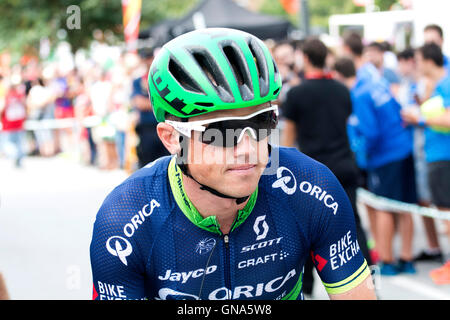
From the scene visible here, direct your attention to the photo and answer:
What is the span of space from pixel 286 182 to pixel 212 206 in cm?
28

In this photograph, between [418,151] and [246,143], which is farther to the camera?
[418,151]

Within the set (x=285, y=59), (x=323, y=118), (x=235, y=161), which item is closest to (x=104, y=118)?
(x=285, y=59)

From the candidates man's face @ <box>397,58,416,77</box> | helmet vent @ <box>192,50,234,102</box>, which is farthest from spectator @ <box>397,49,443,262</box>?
helmet vent @ <box>192,50,234,102</box>

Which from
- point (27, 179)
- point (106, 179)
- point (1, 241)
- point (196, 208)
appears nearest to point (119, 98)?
point (106, 179)

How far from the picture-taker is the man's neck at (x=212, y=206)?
216 centimetres

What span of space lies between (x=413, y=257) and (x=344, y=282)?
4.94m

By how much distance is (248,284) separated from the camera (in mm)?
2213

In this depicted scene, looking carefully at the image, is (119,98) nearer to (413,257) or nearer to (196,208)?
(413,257)

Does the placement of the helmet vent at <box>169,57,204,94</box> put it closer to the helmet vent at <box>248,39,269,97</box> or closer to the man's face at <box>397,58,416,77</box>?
the helmet vent at <box>248,39,269,97</box>

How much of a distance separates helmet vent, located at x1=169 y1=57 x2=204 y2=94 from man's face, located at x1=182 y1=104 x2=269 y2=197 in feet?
0.35

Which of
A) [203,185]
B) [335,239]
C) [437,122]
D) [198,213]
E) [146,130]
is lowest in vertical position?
[146,130]

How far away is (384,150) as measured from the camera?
6.41 meters

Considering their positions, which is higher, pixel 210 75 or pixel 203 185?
pixel 210 75

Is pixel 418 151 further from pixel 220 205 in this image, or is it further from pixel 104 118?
pixel 104 118
